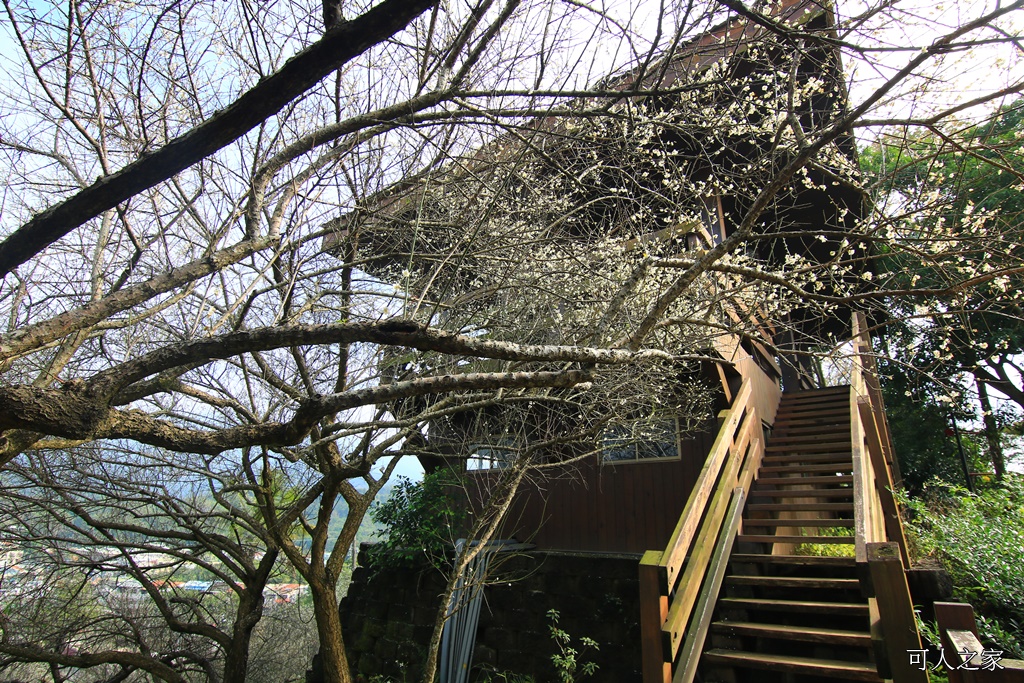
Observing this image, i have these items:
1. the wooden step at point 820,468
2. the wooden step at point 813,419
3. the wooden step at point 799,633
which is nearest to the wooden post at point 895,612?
the wooden step at point 799,633

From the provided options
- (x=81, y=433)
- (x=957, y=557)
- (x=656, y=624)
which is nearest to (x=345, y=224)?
(x=81, y=433)

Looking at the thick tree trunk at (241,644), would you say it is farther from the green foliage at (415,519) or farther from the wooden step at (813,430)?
the wooden step at (813,430)

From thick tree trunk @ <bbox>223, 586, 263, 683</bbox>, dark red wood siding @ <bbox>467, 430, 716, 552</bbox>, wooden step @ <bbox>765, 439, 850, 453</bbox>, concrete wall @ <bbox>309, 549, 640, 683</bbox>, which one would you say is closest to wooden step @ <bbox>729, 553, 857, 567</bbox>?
concrete wall @ <bbox>309, 549, 640, 683</bbox>

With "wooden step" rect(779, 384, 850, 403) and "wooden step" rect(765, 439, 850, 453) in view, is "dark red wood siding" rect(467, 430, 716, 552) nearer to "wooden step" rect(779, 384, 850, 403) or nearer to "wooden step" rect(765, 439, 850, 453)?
"wooden step" rect(765, 439, 850, 453)

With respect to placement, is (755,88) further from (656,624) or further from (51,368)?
(51,368)

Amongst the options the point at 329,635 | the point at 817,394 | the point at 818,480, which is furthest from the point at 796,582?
the point at 817,394

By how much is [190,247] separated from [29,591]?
6.00 meters

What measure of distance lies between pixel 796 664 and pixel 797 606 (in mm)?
718

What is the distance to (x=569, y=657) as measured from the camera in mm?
5383

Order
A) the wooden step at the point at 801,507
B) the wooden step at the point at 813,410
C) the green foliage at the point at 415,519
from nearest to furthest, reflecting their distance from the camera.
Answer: the wooden step at the point at 801,507 → the green foliage at the point at 415,519 → the wooden step at the point at 813,410

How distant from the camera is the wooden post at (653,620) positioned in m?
3.55

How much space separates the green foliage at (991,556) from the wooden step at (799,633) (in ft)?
4.19

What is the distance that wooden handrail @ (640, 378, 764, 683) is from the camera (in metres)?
3.62

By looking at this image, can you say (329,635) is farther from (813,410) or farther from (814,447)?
(813,410)
